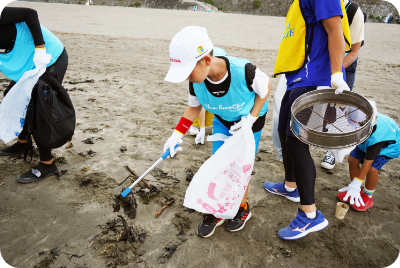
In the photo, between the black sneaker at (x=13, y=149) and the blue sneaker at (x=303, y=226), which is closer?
the blue sneaker at (x=303, y=226)

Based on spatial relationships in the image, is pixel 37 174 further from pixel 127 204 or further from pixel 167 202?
pixel 167 202

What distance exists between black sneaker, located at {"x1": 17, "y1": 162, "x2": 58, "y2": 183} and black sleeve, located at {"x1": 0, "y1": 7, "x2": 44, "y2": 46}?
43.8 inches

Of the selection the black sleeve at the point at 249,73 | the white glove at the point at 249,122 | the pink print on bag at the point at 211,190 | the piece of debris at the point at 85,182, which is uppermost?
the black sleeve at the point at 249,73

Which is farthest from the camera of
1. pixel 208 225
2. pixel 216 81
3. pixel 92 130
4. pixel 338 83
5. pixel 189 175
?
pixel 92 130

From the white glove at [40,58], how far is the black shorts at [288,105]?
6.33 feet

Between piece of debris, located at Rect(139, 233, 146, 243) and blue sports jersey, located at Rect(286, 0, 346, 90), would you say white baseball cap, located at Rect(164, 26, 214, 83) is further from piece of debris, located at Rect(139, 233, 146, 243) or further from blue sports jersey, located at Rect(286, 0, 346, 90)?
piece of debris, located at Rect(139, 233, 146, 243)

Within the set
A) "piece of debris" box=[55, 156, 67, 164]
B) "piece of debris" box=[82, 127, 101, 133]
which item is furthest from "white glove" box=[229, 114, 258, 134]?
"piece of debris" box=[82, 127, 101, 133]

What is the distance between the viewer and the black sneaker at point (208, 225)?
1.92 meters

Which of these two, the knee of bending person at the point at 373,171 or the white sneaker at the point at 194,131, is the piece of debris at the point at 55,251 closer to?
the white sneaker at the point at 194,131

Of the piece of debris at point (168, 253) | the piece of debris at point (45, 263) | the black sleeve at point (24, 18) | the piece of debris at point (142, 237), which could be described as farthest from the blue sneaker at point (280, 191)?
the black sleeve at point (24, 18)

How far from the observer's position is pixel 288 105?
1.78 m

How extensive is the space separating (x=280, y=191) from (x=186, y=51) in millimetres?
1594

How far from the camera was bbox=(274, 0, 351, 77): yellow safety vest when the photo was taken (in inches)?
63.5

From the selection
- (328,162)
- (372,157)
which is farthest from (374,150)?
(328,162)
